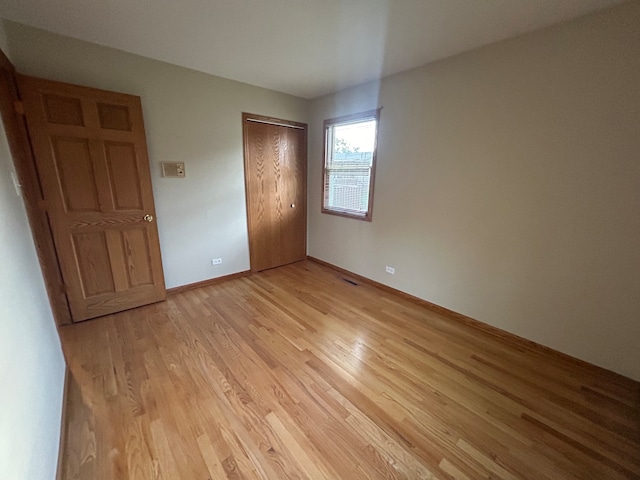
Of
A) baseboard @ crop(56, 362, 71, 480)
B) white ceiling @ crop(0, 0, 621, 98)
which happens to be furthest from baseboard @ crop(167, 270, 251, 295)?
white ceiling @ crop(0, 0, 621, 98)

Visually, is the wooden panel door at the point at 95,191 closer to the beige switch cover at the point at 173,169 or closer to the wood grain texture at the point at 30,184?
the wood grain texture at the point at 30,184

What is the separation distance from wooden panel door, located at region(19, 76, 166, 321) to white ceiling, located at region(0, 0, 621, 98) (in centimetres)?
49

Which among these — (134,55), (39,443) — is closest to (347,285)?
(39,443)

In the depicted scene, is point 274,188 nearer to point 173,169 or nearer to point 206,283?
point 173,169

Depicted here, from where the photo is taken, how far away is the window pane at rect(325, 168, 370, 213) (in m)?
3.18

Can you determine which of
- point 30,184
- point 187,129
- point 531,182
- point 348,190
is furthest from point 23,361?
point 531,182

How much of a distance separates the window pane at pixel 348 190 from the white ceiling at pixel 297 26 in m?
1.18

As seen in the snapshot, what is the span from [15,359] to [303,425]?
133cm

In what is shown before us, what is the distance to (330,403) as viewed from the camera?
1.57 metres

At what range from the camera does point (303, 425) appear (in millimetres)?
1432

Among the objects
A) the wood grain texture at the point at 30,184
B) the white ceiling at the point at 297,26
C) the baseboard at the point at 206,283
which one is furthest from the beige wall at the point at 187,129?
the wood grain texture at the point at 30,184

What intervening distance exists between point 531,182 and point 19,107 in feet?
13.0

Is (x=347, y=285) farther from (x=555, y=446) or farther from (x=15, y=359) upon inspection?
(x=15, y=359)

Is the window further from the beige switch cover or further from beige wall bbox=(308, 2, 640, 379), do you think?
the beige switch cover
